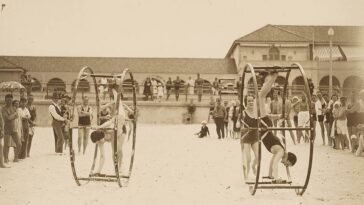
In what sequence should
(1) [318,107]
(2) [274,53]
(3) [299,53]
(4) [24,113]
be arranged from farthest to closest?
1. (2) [274,53]
2. (3) [299,53]
3. (1) [318,107]
4. (4) [24,113]

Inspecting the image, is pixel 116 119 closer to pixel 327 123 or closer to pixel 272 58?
pixel 327 123

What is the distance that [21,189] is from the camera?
8.68 meters

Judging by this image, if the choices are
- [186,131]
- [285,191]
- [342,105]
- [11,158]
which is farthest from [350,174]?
[186,131]

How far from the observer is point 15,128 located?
12094 millimetres

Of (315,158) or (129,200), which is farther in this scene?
(315,158)

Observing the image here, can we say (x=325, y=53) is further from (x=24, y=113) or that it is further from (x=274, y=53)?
(x=24, y=113)

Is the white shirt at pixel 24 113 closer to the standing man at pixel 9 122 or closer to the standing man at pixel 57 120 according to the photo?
the standing man at pixel 57 120

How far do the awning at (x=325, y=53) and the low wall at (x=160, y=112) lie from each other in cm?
1682

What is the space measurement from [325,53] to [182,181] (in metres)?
36.2

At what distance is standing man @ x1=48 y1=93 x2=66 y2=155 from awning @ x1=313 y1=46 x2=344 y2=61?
30.9 meters

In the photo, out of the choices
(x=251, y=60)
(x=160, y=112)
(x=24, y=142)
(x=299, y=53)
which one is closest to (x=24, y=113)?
(x=24, y=142)

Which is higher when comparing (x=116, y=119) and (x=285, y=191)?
(x=116, y=119)

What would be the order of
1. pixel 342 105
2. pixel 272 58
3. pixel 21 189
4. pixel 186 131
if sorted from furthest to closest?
pixel 272 58 → pixel 186 131 → pixel 342 105 → pixel 21 189

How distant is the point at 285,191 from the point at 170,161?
4736mm
